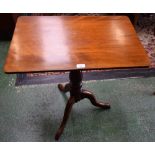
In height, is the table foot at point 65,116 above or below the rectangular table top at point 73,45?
below

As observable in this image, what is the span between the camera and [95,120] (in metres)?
1.45

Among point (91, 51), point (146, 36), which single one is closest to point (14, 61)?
point (91, 51)

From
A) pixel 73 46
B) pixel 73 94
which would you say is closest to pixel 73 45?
pixel 73 46

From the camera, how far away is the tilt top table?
2.95 ft

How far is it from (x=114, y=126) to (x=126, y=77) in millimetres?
512

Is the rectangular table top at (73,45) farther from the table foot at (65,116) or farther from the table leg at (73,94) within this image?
the table foot at (65,116)

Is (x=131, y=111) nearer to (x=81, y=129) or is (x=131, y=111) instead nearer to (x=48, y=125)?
(x=81, y=129)

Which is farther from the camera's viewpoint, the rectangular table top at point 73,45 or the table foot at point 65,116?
the table foot at point 65,116

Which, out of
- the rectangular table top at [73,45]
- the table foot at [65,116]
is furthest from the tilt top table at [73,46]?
the table foot at [65,116]

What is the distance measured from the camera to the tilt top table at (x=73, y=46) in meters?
0.90

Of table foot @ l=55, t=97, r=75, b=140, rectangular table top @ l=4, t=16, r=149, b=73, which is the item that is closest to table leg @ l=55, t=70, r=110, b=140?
table foot @ l=55, t=97, r=75, b=140

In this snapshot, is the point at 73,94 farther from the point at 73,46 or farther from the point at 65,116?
the point at 73,46

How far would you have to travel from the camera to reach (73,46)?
3.31 feet

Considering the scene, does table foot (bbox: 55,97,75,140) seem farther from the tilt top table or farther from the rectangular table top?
the rectangular table top
